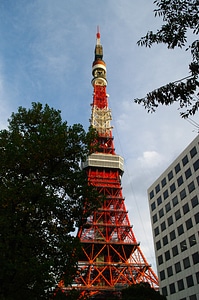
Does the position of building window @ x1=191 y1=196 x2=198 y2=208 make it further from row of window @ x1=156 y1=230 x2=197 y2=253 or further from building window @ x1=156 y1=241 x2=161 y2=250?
building window @ x1=156 y1=241 x2=161 y2=250

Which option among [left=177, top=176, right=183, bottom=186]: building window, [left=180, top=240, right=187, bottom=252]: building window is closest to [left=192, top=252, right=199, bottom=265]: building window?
[left=180, top=240, right=187, bottom=252]: building window

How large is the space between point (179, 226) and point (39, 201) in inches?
1253

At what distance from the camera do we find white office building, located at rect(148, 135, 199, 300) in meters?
36.4

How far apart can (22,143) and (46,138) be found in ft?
3.57

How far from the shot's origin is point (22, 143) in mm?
13547

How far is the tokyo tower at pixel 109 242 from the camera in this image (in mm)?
49281

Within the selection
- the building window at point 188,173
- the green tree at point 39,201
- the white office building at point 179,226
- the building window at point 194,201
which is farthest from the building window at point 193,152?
the green tree at point 39,201

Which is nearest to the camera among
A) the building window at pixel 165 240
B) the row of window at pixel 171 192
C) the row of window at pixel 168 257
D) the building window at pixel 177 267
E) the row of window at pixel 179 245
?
Answer: the row of window at pixel 168 257

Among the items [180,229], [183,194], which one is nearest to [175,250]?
[180,229]

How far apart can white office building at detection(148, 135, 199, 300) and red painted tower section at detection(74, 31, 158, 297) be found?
866 centimetres

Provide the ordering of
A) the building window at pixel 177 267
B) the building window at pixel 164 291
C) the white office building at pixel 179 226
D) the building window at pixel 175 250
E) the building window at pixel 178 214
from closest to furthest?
the white office building at pixel 179 226
the building window at pixel 177 267
the building window at pixel 175 250
the building window at pixel 164 291
the building window at pixel 178 214

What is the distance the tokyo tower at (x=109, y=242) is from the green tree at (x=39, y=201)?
29.1 metres

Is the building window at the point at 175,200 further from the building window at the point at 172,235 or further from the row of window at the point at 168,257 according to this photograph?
the row of window at the point at 168,257

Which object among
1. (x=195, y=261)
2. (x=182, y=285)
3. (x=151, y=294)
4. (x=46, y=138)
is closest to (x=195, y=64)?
(x=46, y=138)
